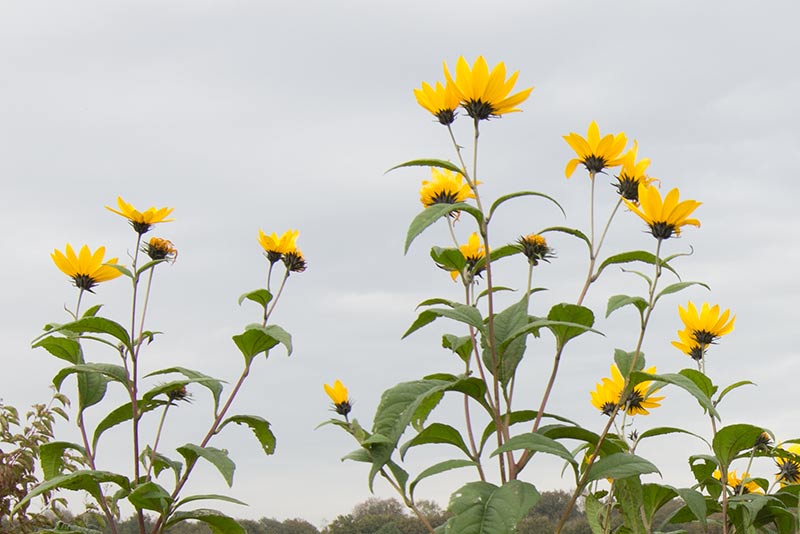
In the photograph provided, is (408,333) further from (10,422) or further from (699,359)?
(10,422)

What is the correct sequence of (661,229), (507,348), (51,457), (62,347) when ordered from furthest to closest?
(51,457), (62,347), (661,229), (507,348)

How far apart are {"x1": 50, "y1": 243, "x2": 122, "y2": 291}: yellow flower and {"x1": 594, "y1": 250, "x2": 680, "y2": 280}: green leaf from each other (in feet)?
5.69

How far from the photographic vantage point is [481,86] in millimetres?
2084

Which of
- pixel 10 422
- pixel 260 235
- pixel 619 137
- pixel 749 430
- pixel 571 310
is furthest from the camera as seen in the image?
pixel 10 422

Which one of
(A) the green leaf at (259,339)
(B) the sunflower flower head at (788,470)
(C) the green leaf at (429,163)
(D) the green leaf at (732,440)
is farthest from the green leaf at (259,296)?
(B) the sunflower flower head at (788,470)

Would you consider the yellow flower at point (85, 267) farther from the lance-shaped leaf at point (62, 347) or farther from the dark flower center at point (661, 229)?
the dark flower center at point (661, 229)

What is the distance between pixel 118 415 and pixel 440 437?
1.25 meters

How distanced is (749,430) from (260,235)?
177cm

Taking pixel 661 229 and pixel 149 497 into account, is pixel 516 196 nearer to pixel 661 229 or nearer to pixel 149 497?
pixel 661 229

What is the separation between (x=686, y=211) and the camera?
214 cm

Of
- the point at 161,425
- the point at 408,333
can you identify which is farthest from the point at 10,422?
the point at 408,333

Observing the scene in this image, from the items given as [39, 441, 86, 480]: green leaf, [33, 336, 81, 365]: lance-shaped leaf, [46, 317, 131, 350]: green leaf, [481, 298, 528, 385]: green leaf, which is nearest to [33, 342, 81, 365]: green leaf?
[33, 336, 81, 365]: lance-shaped leaf

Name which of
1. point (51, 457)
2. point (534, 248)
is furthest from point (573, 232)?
point (51, 457)

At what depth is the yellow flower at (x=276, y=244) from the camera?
301cm
